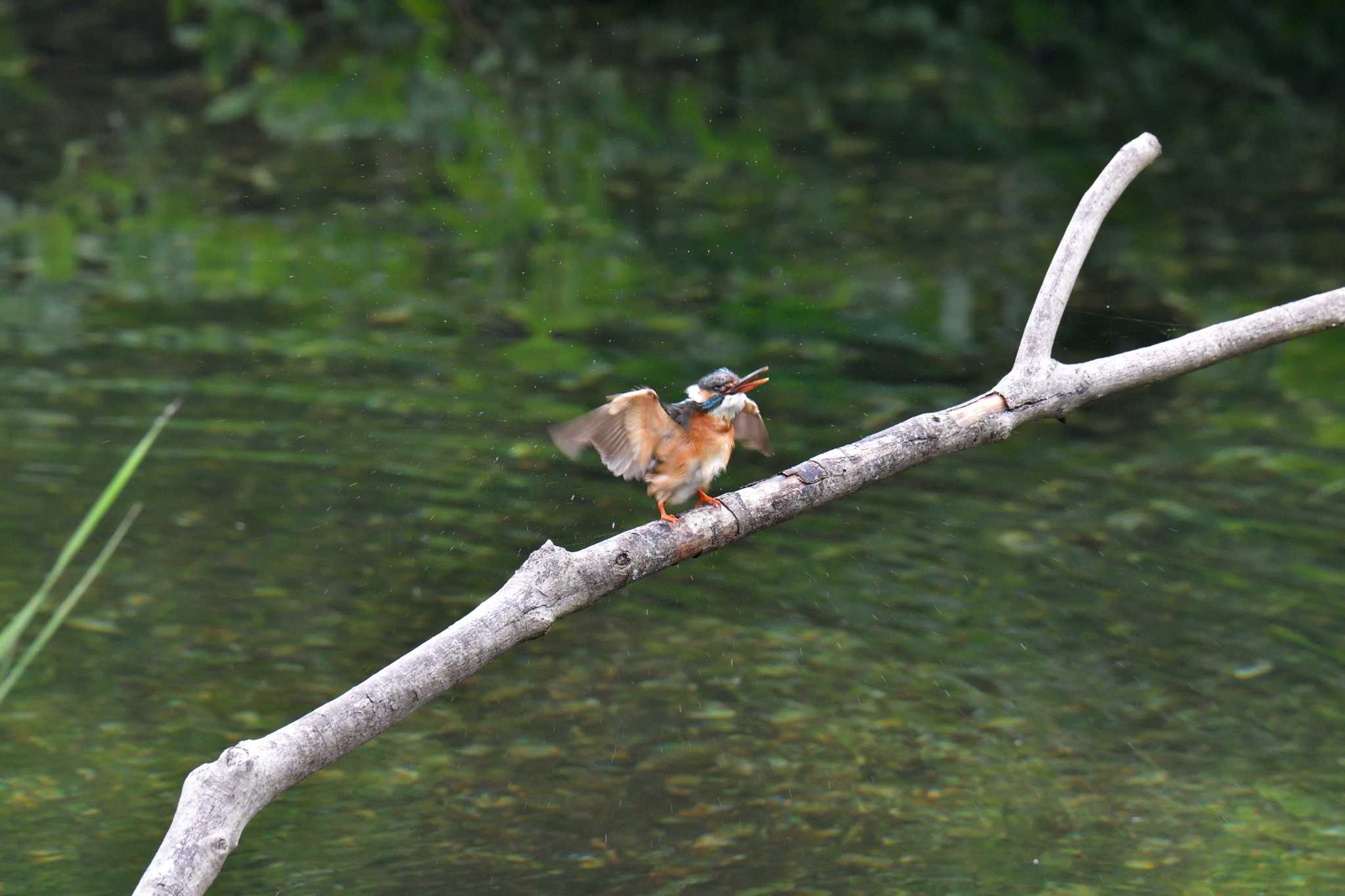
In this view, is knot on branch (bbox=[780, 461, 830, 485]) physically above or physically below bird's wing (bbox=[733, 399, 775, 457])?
above

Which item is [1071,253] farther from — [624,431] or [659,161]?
[659,161]

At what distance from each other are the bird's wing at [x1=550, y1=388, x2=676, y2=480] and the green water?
95 cm

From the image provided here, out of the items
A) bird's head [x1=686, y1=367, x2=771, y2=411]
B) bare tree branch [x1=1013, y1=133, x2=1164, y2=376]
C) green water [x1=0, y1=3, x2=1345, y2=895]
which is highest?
bare tree branch [x1=1013, y1=133, x2=1164, y2=376]

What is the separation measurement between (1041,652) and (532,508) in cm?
176

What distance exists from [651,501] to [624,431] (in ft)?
7.27

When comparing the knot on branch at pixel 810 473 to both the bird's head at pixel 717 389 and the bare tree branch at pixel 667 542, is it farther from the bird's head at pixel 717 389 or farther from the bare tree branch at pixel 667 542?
the bird's head at pixel 717 389

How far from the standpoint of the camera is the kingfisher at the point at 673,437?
3.27m

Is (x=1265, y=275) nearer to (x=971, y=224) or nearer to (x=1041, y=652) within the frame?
(x=971, y=224)

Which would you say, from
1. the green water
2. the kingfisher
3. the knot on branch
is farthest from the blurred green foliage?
the knot on branch

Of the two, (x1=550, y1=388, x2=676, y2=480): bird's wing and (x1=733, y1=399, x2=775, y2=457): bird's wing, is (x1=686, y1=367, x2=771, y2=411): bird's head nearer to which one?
(x1=550, y1=388, x2=676, y2=480): bird's wing

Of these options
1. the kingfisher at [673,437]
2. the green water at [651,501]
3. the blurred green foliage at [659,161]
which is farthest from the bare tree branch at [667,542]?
the blurred green foliage at [659,161]

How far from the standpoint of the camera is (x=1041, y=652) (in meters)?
4.63

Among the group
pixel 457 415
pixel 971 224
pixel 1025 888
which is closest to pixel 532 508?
pixel 457 415

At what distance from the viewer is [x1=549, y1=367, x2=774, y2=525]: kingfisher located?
129 inches
